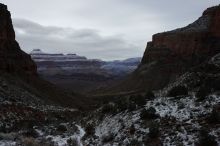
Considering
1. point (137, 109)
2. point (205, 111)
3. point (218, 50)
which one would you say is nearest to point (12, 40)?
point (218, 50)

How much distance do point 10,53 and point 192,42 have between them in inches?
2043

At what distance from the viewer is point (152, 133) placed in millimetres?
20203

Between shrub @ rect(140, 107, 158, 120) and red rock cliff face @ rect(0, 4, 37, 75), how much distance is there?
45053mm

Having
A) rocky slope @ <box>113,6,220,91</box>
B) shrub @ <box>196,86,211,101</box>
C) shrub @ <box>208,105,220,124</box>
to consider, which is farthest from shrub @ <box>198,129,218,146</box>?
rocky slope @ <box>113,6,220,91</box>

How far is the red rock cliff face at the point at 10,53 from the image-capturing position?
67.6m

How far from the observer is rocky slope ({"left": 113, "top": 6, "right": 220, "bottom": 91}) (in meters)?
105

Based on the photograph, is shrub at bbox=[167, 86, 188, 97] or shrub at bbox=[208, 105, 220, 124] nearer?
shrub at bbox=[208, 105, 220, 124]

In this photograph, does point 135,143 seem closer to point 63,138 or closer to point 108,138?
point 108,138

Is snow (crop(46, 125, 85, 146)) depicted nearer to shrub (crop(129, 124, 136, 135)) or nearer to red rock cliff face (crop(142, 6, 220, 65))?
shrub (crop(129, 124, 136, 135))

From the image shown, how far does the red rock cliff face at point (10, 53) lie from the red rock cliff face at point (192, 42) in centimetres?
4076

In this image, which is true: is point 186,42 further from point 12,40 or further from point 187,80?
point 187,80

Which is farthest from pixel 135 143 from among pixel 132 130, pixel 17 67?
pixel 17 67

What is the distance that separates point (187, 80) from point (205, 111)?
931cm

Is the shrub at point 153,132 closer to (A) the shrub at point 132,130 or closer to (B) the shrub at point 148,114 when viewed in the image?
(A) the shrub at point 132,130
